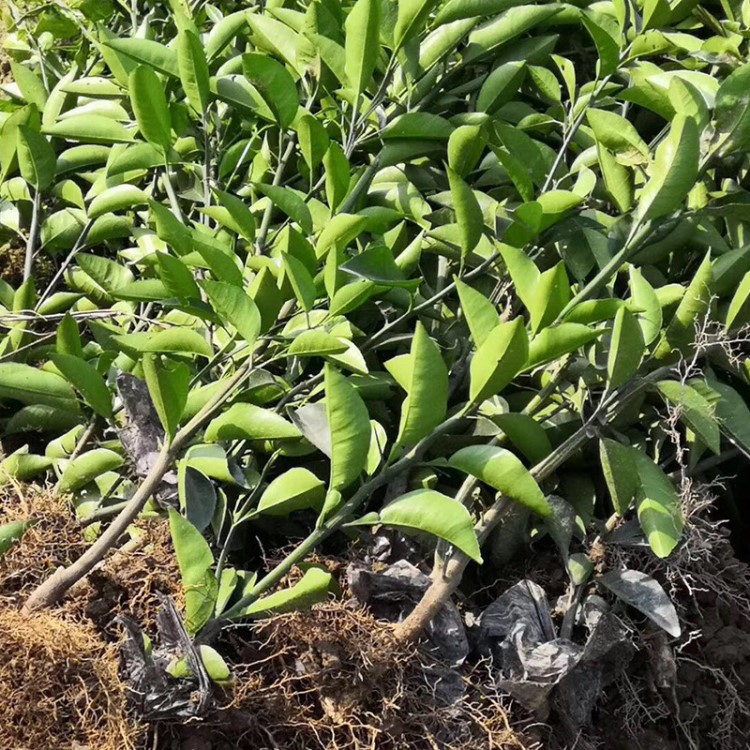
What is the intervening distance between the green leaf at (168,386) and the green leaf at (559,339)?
29 centimetres

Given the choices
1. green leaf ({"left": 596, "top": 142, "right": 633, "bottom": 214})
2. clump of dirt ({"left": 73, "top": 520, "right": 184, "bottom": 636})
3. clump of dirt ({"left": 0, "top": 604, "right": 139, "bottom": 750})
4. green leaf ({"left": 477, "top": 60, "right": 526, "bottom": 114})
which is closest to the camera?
clump of dirt ({"left": 0, "top": 604, "right": 139, "bottom": 750})

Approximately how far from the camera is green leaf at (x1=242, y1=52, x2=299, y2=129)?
2.98 feet

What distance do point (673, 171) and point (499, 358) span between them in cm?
25

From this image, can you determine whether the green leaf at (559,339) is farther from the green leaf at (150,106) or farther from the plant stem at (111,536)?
the green leaf at (150,106)

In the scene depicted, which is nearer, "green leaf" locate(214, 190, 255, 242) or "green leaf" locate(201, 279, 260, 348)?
"green leaf" locate(201, 279, 260, 348)

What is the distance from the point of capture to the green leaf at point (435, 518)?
0.73m

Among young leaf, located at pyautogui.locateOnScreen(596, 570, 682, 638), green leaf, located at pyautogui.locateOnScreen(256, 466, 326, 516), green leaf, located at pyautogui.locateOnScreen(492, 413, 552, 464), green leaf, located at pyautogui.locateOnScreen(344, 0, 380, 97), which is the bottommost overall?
young leaf, located at pyautogui.locateOnScreen(596, 570, 682, 638)

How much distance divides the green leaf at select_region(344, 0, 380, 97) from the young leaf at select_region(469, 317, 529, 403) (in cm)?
31

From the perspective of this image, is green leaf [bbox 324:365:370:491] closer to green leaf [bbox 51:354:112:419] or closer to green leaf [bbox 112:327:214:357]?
green leaf [bbox 112:327:214:357]

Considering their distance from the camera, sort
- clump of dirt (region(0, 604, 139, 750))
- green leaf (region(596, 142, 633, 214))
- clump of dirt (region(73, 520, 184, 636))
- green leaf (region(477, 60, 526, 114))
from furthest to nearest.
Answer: green leaf (region(477, 60, 526, 114)), green leaf (region(596, 142, 633, 214)), clump of dirt (region(73, 520, 184, 636)), clump of dirt (region(0, 604, 139, 750))

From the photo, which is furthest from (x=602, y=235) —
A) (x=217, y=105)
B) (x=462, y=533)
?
(x=217, y=105)

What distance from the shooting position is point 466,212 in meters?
0.88

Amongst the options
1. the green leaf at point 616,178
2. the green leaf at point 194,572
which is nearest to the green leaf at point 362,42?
the green leaf at point 616,178

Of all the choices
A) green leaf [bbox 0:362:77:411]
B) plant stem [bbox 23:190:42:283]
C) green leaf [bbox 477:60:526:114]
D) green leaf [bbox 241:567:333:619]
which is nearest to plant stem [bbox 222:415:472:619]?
green leaf [bbox 241:567:333:619]
